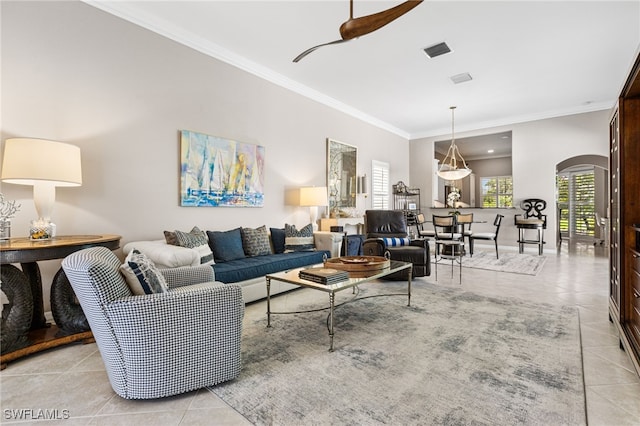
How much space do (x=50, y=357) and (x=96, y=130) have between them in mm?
2067

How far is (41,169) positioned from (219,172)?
76.2 inches

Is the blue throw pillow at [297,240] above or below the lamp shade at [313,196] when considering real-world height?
below

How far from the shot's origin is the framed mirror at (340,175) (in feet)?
20.3

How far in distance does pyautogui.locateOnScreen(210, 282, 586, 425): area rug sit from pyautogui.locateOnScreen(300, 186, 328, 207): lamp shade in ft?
7.25

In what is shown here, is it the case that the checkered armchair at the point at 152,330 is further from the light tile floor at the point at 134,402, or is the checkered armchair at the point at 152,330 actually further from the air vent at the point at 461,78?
the air vent at the point at 461,78

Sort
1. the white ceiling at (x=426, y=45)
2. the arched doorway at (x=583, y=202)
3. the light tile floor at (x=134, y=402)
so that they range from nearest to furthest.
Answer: the light tile floor at (x=134, y=402), the white ceiling at (x=426, y=45), the arched doorway at (x=583, y=202)

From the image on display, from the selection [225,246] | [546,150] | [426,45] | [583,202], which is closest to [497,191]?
[583,202]

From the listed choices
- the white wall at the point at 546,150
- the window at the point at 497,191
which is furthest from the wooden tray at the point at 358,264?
the window at the point at 497,191

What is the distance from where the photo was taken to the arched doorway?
9555 mm

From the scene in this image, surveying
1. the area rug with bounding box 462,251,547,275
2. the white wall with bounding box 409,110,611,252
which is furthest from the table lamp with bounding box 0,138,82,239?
the white wall with bounding box 409,110,611,252

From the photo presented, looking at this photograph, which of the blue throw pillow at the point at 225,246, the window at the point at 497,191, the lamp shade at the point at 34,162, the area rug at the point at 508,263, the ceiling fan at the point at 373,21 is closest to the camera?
the ceiling fan at the point at 373,21

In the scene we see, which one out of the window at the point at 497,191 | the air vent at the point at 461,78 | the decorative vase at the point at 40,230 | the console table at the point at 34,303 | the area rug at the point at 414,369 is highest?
the air vent at the point at 461,78

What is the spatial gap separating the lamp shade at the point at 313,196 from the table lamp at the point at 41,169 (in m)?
2.98

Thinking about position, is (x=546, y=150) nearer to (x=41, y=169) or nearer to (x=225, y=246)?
(x=225, y=246)
